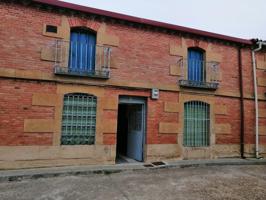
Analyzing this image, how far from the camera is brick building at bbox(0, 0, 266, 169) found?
7219 mm

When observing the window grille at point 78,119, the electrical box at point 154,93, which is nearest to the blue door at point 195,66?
the electrical box at point 154,93

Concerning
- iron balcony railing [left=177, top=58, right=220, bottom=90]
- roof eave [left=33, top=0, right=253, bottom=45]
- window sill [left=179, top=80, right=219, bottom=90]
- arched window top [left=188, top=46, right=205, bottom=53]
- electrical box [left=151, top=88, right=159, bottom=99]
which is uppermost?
roof eave [left=33, top=0, right=253, bottom=45]

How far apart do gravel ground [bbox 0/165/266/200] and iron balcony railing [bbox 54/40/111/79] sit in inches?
133

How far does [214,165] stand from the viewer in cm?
868

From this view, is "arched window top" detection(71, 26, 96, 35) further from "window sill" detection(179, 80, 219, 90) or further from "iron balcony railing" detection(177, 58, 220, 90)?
"window sill" detection(179, 80, 219, 90)

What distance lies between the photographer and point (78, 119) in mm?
7844

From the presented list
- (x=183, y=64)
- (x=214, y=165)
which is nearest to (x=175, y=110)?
(x=183, y=64)

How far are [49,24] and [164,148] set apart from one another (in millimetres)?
6044

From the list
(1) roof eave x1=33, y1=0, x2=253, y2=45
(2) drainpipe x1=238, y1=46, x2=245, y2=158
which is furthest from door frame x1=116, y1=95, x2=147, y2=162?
(2) drainpipe x1=238, y1=46, x2=245, y2=158

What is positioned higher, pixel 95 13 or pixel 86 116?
pixel 95 13

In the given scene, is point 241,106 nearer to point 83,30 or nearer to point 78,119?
point 78,119

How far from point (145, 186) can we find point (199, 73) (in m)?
5.72

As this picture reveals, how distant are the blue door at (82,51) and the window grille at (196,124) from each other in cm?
424

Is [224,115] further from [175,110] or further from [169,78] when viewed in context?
[169,78]
